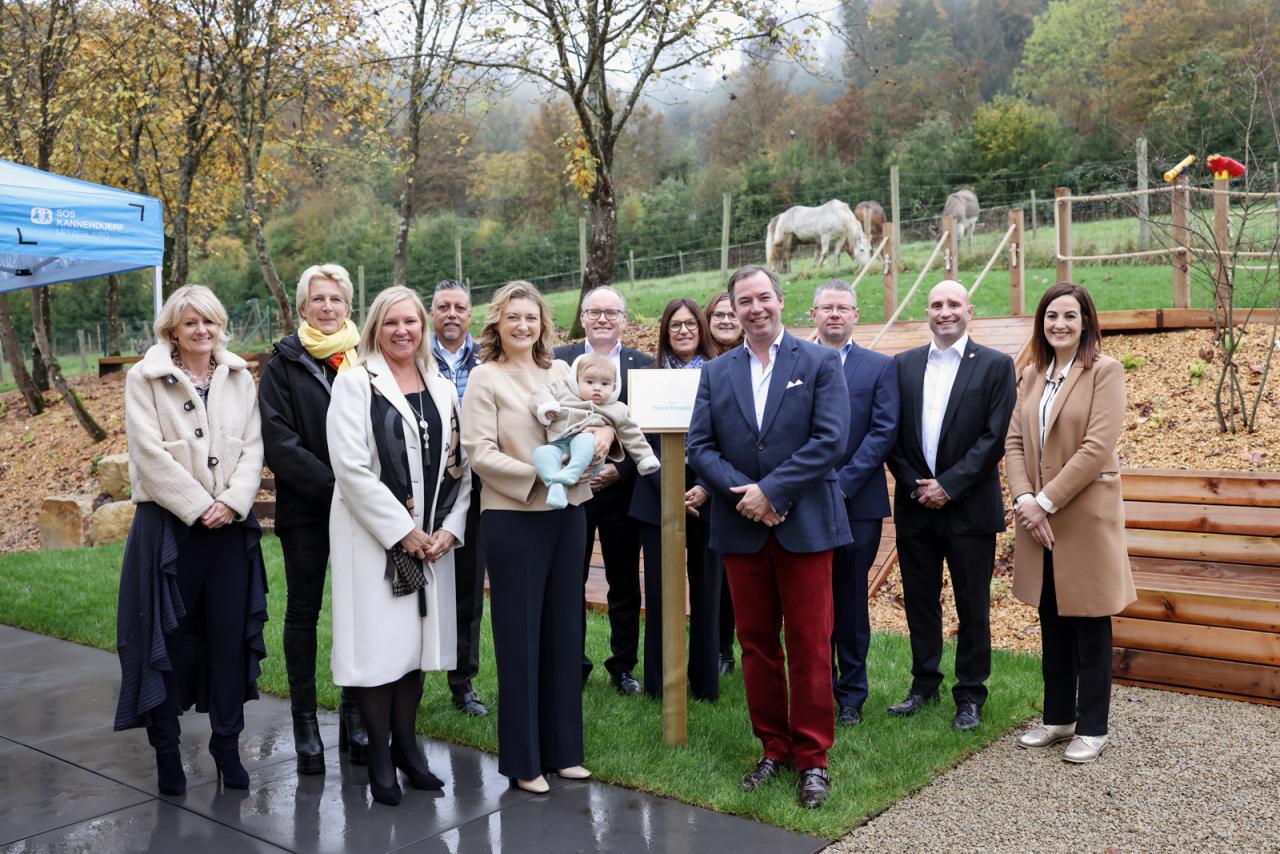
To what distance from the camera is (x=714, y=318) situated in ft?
18.1

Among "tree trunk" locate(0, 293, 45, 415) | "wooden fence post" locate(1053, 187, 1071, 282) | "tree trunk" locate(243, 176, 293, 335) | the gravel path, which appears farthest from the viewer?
"tree trunk" locate(0, 293, 45, 415)

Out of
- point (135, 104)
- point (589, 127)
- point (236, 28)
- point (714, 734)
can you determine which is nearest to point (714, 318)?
point (714, 734)

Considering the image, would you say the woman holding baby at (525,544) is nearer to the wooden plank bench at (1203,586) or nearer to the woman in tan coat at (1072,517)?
the woman in tan coat at (1072,517)

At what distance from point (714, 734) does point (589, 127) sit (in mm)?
10070

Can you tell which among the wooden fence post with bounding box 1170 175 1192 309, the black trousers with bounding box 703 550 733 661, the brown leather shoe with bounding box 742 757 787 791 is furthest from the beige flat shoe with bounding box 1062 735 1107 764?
the wooden fence post with bounding box 1170 175 1192 309

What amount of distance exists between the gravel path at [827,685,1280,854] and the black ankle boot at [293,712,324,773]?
7.20 ft

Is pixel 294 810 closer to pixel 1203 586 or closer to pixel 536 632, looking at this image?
pixel 536 632

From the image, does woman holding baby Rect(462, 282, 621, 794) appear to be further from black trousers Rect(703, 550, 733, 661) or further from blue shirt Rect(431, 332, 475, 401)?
black trousers Rect(703, 550, 733, 661)

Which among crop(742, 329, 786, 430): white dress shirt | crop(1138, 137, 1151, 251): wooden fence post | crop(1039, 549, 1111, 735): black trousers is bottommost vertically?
crop(1039, 549, 1111, 735): black trousers

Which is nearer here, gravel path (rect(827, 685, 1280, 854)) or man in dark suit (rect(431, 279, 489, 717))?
gravel path (rect(827, 685, 1280, 854))

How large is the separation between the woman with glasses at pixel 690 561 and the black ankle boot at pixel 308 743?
167 cm

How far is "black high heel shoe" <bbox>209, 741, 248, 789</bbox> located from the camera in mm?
4398

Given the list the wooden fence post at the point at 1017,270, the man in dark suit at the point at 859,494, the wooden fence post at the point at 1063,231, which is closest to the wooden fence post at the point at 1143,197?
the wooden fence post at the point at 1017,270

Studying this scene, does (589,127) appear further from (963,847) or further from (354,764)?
(963,847)
